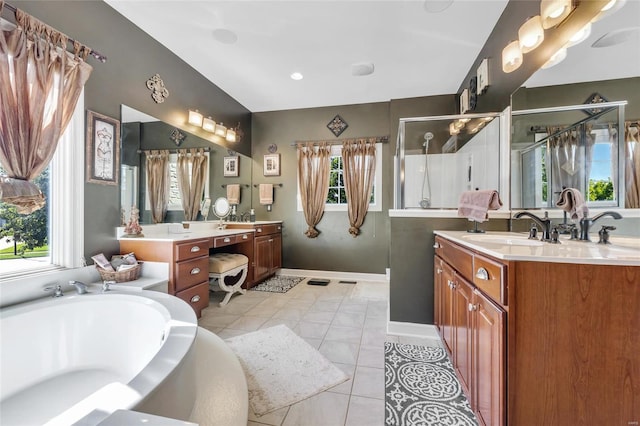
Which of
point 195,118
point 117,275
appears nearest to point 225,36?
point 195,118

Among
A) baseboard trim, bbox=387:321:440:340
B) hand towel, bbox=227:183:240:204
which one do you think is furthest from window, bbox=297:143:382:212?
baseboard trim, bbox=387:321:440:340

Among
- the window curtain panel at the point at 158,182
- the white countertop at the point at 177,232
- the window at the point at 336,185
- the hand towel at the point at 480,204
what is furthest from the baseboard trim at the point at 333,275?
the hand towel at the point at 480,204

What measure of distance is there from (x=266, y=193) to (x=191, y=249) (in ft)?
6.89

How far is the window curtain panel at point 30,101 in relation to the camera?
1.44 m

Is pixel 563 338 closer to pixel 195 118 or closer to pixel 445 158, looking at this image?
pixel 445 158

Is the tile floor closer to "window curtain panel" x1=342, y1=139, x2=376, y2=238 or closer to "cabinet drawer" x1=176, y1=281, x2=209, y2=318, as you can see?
"cabinet drawer" x1=176, y1=281, x2=209, y2=318

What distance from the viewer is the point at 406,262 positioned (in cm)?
220

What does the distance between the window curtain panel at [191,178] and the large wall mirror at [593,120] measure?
3.28 m

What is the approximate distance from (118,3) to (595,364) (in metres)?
3.56

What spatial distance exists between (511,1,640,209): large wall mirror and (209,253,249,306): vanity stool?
110 inches

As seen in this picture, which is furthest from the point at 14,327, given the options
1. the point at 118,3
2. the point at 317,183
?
the point at 317,183

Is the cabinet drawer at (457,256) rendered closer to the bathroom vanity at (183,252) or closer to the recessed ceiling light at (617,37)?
the recessed ceiling light at (617,37)

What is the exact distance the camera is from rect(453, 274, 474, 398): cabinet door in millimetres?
1271

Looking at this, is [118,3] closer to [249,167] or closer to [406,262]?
[249,167]
